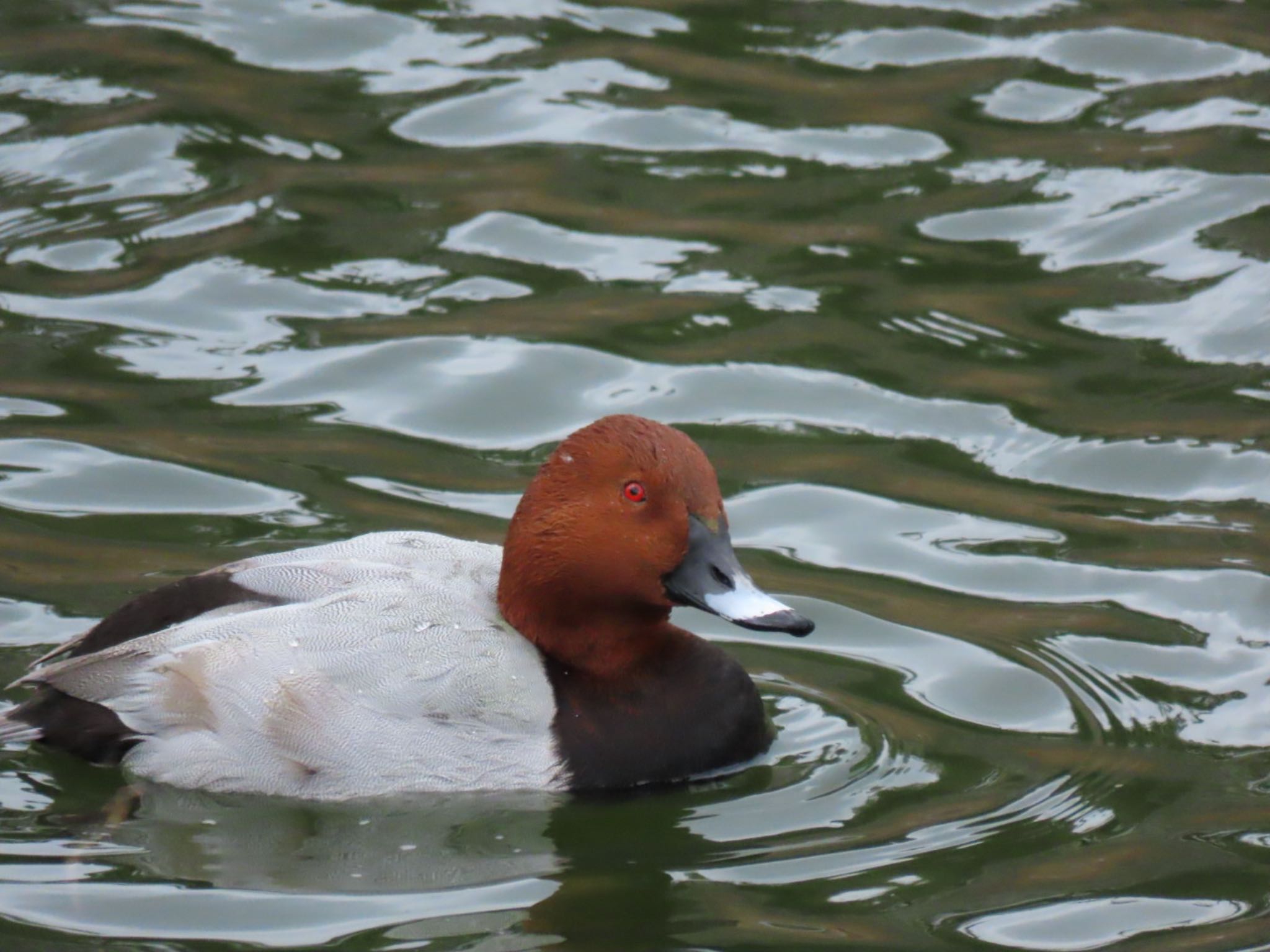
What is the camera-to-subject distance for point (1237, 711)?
5.71 m

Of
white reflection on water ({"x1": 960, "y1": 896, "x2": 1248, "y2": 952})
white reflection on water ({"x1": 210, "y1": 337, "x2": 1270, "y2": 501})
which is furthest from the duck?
white reflection on water ({"x1": 210, "y1": 337, "x2": 1270, "y2": 501})

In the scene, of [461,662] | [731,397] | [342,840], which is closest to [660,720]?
[461,662]

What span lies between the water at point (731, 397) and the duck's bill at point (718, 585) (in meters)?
0.53

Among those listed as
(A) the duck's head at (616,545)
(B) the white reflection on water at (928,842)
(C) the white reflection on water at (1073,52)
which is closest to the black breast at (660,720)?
(A) the duck's head at (616,545)

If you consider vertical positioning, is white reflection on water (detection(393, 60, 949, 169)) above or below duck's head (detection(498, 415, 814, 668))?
above

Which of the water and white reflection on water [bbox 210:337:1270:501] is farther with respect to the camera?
white reflection on water [bbox 210:337:1270:501]

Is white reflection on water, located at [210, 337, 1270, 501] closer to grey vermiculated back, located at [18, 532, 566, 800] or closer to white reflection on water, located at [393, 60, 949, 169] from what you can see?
white reflection on water, located at [393, 60, 949, 169]

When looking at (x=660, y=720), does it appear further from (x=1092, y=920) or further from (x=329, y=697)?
(x=1092, y=920)

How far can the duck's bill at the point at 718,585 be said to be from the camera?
206 inches

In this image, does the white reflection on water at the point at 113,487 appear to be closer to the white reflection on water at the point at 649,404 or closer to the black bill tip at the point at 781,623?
the white reflection on water at the point at 649,404

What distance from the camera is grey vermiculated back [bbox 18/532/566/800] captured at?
5156 mm

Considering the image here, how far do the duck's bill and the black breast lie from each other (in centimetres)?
28

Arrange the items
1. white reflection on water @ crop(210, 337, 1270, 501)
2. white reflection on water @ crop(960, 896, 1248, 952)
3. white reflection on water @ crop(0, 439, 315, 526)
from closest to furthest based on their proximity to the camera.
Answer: white reflection on water @ crop(960, 896, 1248, 952) < white reflection on water @ crop(0, 439, 315, 526) < white reflection on water @ crop(210, 337, 1270, 501)

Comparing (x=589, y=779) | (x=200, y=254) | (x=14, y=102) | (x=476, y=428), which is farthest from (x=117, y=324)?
(x=589, y=779)
